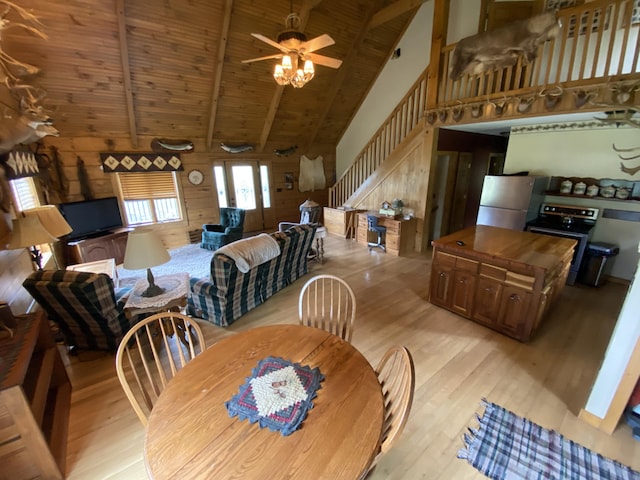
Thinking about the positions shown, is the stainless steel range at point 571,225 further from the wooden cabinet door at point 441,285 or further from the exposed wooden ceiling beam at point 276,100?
the exposed wooden ceiling beam at point 276,100

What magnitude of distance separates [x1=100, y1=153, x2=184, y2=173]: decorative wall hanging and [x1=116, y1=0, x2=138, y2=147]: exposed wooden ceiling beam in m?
A: 0.28

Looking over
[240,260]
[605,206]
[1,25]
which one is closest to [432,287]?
[240,260]

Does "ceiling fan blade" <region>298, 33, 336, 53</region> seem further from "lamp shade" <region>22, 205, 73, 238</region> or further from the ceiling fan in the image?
"lamp shade" <region>22, 205, 73, 238</region>

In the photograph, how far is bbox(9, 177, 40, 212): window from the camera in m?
3.75

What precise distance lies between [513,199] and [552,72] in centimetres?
175

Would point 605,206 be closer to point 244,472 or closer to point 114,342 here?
point 244,472

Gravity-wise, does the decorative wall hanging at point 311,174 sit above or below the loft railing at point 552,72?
below

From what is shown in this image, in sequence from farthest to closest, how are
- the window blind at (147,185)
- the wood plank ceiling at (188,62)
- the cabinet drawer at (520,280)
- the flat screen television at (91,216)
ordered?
1. the window blind at (147,185)
2. the flat screen television at (91,216)
3. the wood plank ceiling at (188,62)
4. the cabinet drawer at (520,280)

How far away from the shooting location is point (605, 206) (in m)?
3.97

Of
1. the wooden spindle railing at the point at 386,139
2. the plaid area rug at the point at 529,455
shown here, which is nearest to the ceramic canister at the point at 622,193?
the wooden spindle railing at the point at 386,139

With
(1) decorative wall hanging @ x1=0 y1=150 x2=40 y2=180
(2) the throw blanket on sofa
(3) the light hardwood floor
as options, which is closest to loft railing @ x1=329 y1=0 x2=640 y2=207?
(3) the light hardwood floor

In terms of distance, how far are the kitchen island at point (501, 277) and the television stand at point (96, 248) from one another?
5.32 meters

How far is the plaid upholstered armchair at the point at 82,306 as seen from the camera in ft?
7.27

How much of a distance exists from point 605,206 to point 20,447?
6441 millimetres
